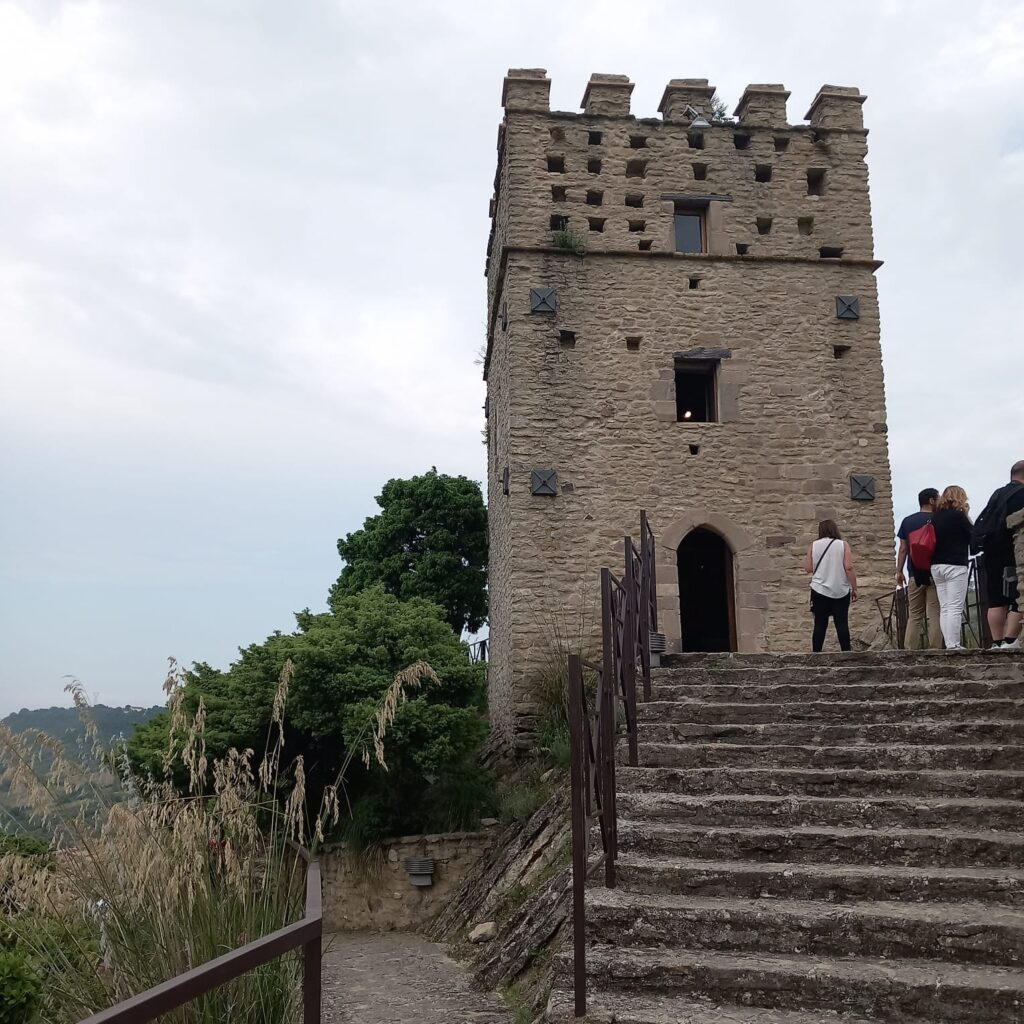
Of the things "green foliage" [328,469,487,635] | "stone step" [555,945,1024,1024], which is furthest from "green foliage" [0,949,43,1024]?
"green foliage" [328,469,487,635]

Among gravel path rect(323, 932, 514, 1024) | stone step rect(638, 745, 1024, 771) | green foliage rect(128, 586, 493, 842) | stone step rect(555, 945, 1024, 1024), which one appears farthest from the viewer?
green foliage rect(128, 586, 493, 842)

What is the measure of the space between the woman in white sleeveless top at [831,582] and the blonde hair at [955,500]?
33.0 inches

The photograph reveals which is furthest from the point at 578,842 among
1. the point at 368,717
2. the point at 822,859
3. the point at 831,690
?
the point at 368,717

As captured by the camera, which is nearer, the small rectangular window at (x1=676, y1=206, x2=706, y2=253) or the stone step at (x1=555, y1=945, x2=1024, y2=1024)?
the stone step at (x1=555, y1=945, x2=1024, y2=1024)

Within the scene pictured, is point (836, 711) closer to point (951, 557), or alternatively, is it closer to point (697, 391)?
point (951, 557)

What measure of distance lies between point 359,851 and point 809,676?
17.0 ft

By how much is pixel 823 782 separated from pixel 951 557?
2.78 m

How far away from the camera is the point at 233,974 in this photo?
2014mm

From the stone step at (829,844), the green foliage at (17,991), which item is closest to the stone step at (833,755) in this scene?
the stone step at (829,844)

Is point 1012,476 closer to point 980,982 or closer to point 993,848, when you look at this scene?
point 993,848

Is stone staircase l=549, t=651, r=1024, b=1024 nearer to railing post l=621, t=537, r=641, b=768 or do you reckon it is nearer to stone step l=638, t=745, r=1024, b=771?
stone step l=638, t=745, r=1024, b=771

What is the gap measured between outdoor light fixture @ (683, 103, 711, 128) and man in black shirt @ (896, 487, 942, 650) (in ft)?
19.9

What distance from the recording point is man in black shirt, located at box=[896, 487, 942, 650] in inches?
279

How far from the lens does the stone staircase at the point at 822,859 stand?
3439 mm
